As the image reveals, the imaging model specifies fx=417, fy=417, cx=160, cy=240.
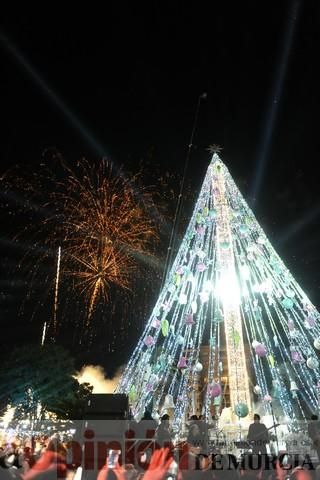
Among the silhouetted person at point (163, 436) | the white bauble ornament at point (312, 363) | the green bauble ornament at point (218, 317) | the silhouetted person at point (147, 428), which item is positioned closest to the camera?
the silhouetted person at point (163, 436)

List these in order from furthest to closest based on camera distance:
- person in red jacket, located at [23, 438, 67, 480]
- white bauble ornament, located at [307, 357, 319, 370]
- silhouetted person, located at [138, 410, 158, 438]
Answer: white bauble ornament, located at [307, 357, 319, 370]
silhouetted person, located at [138, 410, 158, 438]
person in red jacket, located at [23, 438, 67, 480]

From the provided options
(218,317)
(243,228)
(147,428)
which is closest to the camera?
(147,428)

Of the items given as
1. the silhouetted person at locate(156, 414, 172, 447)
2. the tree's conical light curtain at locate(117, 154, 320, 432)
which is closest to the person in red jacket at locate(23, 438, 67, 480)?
the silhouetted person at locate(156, 414, 172, 447)

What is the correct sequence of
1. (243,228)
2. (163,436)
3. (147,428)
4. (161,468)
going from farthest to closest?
(243,228) < (147,428) < (163,436) < (161,468)

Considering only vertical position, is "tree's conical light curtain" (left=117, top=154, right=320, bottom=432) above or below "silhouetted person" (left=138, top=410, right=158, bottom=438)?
above

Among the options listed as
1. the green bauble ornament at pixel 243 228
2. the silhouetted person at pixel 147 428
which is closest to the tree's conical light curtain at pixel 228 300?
the green bauble ornament at pixel 243 228

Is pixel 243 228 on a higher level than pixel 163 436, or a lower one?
higher

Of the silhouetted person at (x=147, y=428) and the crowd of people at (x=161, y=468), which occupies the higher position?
the silhouetted person at (x=147, y=428)

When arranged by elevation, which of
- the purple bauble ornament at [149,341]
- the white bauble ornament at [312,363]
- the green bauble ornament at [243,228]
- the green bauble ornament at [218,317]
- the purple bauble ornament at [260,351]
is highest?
the green bauble ornament at [243,228]

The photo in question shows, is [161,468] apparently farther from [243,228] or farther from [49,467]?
[243,228]

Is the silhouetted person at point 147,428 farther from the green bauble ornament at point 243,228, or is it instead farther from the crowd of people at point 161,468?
the green bauble ornament at point 243,228

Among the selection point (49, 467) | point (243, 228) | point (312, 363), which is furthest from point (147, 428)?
point (243, 228)

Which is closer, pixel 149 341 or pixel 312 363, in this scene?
pixel 312 363

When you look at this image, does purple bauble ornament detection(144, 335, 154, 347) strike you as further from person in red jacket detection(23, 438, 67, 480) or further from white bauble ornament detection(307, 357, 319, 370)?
person in red jacket detection(23, 438, 67, 480)
